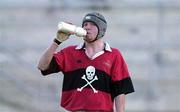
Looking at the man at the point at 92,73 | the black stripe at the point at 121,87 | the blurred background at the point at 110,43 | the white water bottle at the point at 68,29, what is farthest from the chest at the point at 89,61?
the blurred background at the point at 110,43

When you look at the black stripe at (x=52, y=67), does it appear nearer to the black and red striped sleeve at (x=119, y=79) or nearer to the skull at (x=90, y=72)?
the skull at (x=90, y=72)

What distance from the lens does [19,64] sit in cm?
995

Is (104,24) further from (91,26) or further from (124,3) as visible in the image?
(124,3)

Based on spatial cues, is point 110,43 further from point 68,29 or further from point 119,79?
point 68,29

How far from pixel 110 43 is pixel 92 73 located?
218 inches

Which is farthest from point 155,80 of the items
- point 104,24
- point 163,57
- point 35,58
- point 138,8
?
point 104,24

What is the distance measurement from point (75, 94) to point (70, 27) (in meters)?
0.49

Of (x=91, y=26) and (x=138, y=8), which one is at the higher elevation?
(x=138, y=8)

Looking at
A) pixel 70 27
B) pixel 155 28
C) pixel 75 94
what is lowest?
pixel 75 94

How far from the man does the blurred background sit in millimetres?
5199

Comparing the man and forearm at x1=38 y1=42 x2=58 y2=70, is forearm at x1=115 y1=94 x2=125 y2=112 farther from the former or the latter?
forearm at x1=38 y1=42 x2=58 y2=70

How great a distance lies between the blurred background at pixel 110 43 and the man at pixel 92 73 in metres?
5.20

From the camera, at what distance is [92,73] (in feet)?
14.4

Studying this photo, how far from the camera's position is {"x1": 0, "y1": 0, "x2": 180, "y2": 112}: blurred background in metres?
9.73
